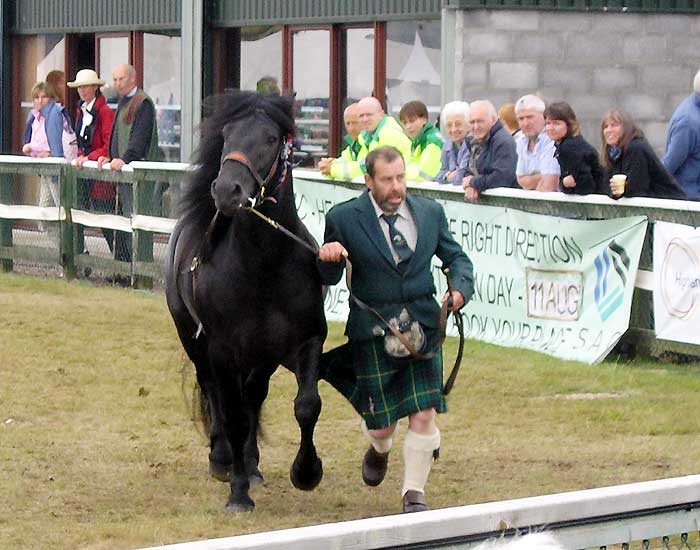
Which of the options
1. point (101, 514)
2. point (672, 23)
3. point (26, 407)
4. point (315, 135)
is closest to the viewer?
point (101, 514)

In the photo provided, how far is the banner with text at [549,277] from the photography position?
1123 cm

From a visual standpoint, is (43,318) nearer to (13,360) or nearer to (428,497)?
(13,360)

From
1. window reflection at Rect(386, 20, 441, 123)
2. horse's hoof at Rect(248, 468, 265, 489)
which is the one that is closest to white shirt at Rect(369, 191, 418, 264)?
horse's hoof at Rect(248, 468, 265, 489)

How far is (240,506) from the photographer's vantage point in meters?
7.41

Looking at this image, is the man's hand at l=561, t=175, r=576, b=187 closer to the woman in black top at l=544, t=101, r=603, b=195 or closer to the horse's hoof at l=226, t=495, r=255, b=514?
the woman in black top at l=544, t=101, r=603, b=195

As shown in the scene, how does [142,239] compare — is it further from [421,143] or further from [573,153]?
[573,153]

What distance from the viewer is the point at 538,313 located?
11.8m

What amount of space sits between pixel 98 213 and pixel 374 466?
944 cm

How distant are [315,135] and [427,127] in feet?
21.2

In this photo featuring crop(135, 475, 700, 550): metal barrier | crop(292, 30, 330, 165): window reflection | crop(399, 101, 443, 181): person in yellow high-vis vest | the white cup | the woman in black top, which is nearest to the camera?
crop(135, 475, 700, 550): metal barrier

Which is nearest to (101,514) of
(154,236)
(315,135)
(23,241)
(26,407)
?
(26,407)

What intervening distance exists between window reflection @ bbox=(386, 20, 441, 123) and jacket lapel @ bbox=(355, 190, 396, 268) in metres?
9.68

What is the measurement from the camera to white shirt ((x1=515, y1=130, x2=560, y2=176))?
12281 mm

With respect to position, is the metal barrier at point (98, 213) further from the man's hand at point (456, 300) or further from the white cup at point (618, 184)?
the man's hand at point (456, 300)
